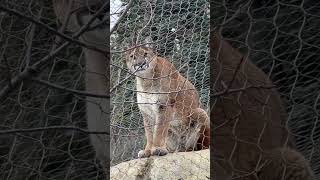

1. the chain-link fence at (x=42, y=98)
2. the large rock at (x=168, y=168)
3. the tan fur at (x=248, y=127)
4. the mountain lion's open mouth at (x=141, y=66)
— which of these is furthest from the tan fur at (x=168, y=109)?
the tan fur at (x=248, y=127)

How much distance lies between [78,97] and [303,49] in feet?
1.47

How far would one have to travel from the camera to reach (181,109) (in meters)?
2.71

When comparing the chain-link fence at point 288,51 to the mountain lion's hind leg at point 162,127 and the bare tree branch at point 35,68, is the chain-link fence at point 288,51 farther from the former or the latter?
the mountain lion's hind leg at point 162,127

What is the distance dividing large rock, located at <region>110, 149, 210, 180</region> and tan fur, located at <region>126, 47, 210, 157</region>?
148 mm

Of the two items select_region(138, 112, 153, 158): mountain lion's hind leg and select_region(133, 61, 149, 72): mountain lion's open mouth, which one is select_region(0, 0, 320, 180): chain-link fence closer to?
select_region(138, 112, 153, 158): mountain lion's hind leg

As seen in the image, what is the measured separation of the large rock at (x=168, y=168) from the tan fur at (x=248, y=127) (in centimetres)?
135

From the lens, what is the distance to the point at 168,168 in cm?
244

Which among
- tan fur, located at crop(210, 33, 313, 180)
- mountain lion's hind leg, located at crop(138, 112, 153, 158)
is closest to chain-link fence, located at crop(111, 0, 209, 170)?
mountain lion's hind leg, located at crop(138, 112, 153, 158)

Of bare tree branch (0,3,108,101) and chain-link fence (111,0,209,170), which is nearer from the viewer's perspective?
bare tree branch (0,3,108,101)

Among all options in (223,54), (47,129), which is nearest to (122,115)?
(47,129)

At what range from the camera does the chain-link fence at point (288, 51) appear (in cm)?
94

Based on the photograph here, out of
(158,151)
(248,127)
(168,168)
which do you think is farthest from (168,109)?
(248,127)

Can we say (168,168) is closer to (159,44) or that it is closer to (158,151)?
(158,151)

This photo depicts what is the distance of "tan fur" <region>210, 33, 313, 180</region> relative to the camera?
0.95 metres
